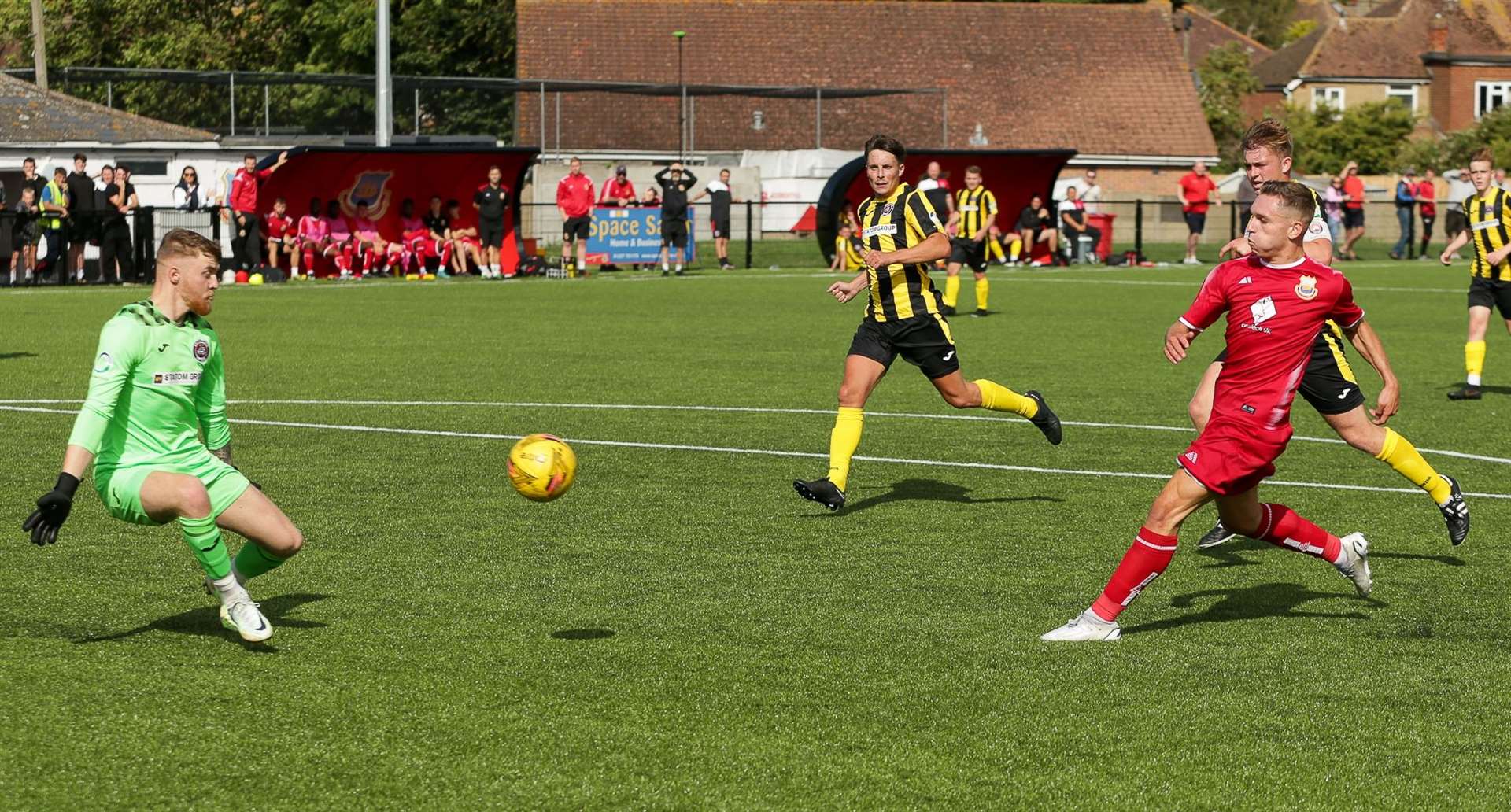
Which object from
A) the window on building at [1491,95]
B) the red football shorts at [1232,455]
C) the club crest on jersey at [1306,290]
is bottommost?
the red football shorts at [1232,455]

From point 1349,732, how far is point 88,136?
131ft

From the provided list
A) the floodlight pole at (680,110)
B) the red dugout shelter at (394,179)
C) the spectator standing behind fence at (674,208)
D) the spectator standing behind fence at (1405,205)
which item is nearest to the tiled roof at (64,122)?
the red dugout shelter at (394,179)

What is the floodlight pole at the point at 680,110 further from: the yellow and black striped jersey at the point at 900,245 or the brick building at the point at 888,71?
the yellow and black striped jersey at the point at 900,245

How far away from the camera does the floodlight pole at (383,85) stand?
1454 inches

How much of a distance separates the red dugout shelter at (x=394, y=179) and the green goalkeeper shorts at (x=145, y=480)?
26.7m

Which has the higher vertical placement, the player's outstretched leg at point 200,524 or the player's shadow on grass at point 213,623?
the player's outstretched leg at point 200,524

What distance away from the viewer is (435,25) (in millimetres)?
65812

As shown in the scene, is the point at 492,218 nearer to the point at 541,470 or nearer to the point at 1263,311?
the point at 541,470

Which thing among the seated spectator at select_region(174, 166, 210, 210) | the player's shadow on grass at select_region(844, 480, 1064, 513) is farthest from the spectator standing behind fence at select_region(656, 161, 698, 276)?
the player's shadow on grass at select_region(844, 480, 1064, 513)

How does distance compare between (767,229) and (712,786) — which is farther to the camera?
(767,229)

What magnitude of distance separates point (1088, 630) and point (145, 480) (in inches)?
136

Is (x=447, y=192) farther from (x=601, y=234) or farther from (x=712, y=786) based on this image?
(x=712, y=786)

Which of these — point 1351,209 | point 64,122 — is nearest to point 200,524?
point 64,122

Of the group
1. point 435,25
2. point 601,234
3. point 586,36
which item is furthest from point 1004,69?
point 601,234
